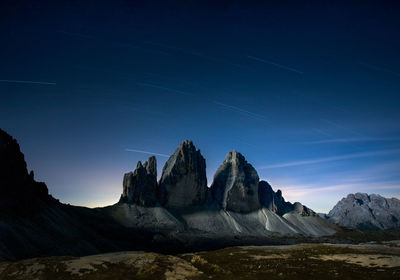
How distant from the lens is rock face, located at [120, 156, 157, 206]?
162 metres

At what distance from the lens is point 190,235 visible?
132500 millimetres

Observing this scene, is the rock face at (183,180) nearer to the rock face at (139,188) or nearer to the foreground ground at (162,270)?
the rock face at (139,188)

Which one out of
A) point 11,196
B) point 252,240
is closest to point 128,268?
point 11,196

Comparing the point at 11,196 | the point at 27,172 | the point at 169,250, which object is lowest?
the point at 169,250

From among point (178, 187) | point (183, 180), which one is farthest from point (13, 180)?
point (183, 180)

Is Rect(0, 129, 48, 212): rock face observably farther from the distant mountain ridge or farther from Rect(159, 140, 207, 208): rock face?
Rect(159, 140, 207, 208): rock face

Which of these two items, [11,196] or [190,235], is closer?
[11,196]

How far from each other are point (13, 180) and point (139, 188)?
90177 mm

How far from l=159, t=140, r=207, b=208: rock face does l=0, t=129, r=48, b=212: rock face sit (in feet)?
323

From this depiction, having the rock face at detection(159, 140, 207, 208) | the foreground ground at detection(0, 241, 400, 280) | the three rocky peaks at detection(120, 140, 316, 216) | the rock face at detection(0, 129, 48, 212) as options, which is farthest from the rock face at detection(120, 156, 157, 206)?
the foreground ground at detection(0, 241, 400, 280)

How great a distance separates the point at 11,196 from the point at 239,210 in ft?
510

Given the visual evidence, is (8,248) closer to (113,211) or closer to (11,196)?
(11,196)

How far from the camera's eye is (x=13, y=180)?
7819 cm

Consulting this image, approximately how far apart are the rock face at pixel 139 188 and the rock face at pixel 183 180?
1074cm
